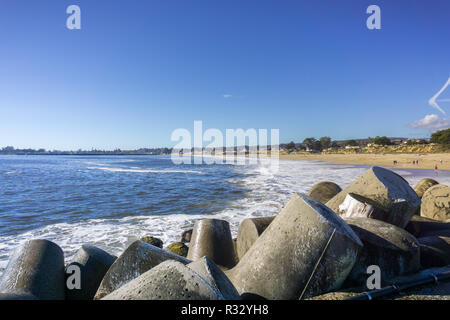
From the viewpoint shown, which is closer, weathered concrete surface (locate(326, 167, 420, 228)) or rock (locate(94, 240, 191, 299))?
rock (locate(94, 240, 191, 299))

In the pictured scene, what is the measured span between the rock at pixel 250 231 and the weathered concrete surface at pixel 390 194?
1595 mm

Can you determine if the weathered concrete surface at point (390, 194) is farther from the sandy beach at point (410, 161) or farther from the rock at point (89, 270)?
the sandy beach at point (410, 161)

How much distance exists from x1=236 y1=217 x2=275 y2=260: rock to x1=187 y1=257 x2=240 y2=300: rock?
1943 millimetres

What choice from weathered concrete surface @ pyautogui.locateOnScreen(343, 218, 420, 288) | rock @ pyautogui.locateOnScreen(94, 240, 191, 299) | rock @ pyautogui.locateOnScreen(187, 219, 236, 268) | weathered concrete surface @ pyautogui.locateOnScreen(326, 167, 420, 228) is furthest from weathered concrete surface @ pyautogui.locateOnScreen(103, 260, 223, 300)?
weathered concrete surface @ pyautogui.locateOnScreen(326, 167, 420, 228)

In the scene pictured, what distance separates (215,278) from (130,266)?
125cm

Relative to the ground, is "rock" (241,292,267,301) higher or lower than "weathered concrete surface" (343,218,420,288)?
lower

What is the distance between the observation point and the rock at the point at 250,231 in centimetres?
439

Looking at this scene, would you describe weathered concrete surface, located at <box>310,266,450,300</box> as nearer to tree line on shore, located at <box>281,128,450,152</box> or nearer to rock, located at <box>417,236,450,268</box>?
rock, located at <box>417,236,450,268</box>

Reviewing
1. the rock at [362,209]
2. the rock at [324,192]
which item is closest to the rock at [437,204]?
the rock at [324,192]

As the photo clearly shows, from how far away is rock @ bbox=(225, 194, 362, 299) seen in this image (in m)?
2.75

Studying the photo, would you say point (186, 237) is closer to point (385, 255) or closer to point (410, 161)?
point (385, 255)
